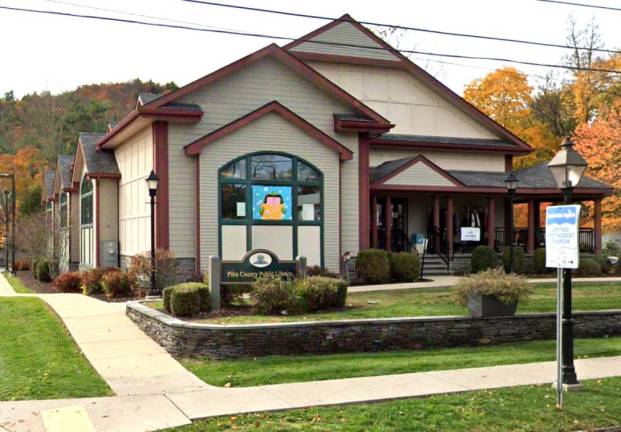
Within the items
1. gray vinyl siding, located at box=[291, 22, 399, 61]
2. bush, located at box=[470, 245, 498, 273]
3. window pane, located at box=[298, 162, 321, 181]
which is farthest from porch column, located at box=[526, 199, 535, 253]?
window pane, located at box=[298, 162, 321, 181]

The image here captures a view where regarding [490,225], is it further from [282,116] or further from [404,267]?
[282,116]

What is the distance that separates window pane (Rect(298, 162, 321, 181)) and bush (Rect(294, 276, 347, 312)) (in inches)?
299

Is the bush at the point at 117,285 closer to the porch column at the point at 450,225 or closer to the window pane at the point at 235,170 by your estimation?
the window pane at the point at 235,170

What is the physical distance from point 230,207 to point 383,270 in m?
5.43

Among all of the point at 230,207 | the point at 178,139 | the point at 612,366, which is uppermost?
the point at 178,139

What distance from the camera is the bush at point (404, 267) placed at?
22.4m

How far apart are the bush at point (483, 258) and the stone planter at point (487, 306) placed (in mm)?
11269

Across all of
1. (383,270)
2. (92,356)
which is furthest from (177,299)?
(383,270)

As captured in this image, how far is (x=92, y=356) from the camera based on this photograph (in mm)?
11359

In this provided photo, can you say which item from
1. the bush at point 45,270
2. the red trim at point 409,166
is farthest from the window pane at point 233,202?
the bush at point 45,270

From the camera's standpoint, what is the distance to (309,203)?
21.3 metres

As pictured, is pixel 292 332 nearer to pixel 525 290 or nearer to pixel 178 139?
pixel 525 290

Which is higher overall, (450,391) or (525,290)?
(525,290)

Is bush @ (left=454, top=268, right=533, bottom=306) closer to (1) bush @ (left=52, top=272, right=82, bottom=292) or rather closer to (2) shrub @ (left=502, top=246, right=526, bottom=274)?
(2) shrub @ (left=502, top=246, right=526, bottom=274)
